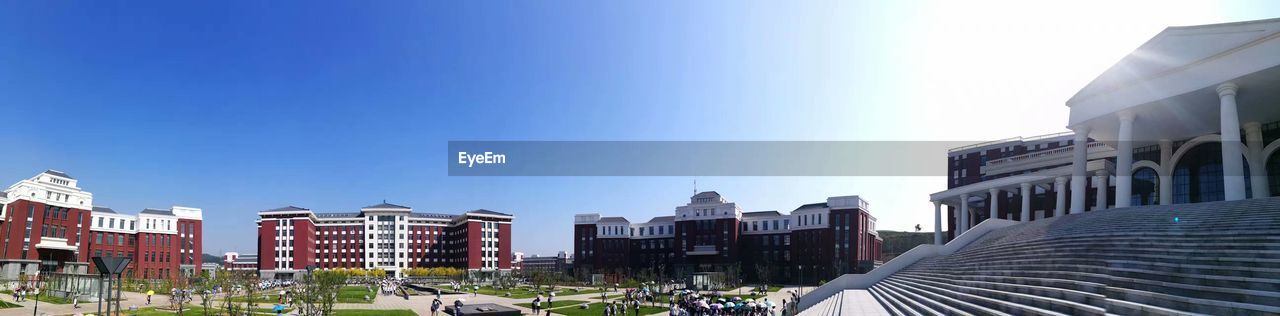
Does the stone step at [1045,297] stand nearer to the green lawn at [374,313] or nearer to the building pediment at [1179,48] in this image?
the building pediment at [1179,48]

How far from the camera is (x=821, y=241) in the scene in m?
89.4

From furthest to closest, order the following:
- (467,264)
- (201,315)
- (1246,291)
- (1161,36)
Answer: (467,264) < (201,315) < (1161,36) < (1246,291)

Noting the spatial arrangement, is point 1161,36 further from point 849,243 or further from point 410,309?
point 849,243

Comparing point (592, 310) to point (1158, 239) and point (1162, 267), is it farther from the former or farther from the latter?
point (1162, 267)

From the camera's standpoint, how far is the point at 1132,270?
49.4ft

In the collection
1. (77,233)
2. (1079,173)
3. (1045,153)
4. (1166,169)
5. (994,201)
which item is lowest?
(77,233)

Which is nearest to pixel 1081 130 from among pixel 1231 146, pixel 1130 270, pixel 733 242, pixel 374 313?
pixel 1231 146

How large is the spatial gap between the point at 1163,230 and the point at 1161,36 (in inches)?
737

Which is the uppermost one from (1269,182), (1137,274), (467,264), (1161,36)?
(1161,36)

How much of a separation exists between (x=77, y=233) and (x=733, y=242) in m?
83.7

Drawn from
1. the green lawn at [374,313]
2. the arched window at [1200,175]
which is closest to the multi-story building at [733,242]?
the green lawn at [374,313]

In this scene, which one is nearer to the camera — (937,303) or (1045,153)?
(937,303)

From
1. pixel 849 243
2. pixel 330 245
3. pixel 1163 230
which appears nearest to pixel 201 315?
pixel 1163 230

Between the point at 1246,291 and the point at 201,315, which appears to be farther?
the point at 201,315
